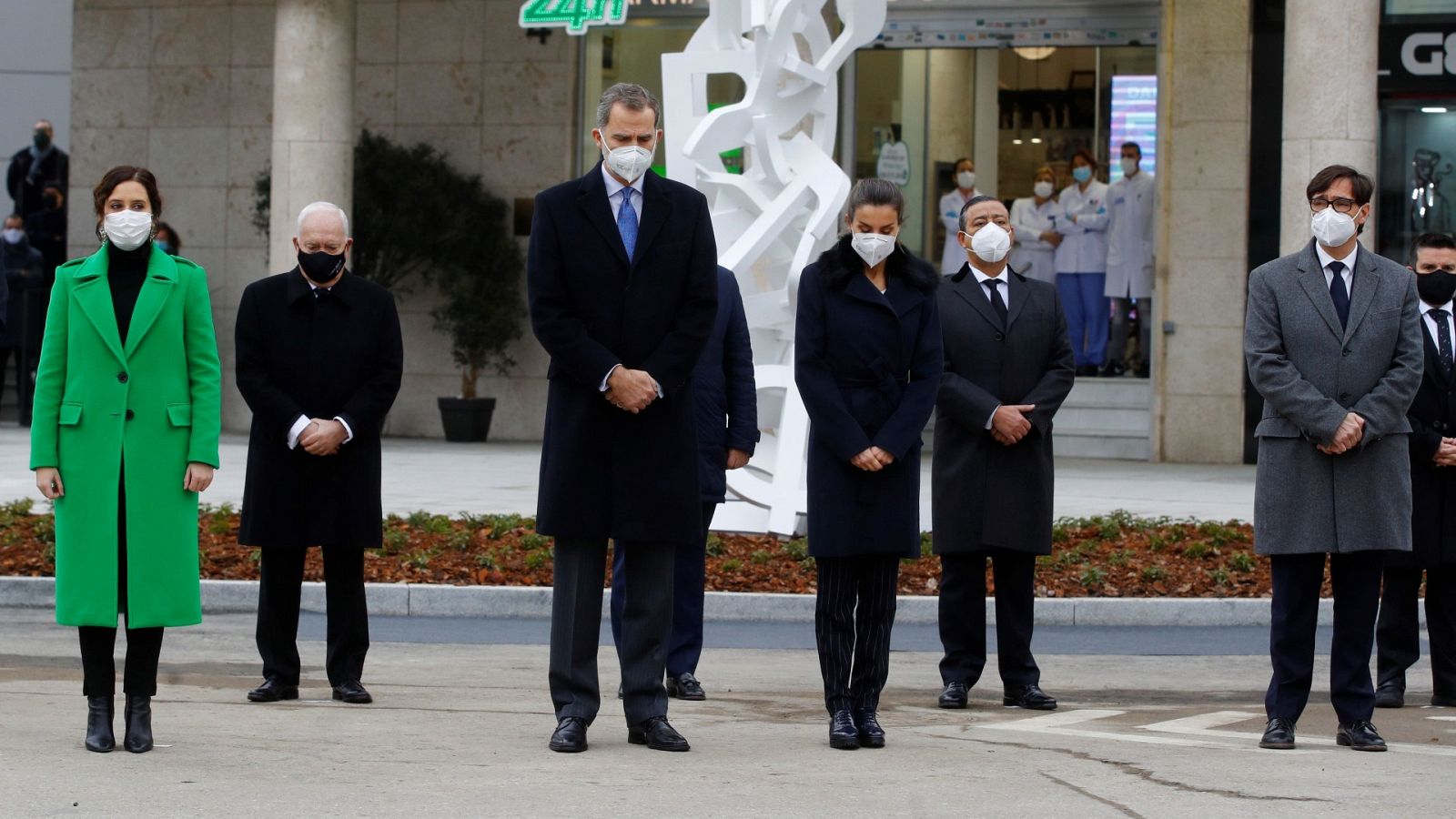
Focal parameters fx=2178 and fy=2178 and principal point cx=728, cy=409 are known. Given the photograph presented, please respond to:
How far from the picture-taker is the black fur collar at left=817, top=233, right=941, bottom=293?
781cm

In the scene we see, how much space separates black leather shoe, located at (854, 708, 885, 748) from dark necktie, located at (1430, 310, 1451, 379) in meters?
3.25

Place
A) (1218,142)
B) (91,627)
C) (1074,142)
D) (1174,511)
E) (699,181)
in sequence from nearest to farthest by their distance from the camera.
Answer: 1. (91,627)
2. (699,181)
3. (1174,511)
4. (1218,142)
5. (1074,142)

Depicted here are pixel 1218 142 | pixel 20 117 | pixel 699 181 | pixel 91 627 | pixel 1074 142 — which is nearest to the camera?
pixel 91 627

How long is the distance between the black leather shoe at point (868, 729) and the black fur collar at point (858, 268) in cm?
152

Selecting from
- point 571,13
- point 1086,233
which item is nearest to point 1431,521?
point 571,13

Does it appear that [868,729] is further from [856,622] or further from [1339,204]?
[1339,204]

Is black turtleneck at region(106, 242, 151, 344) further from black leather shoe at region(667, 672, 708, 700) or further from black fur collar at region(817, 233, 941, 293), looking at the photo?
black leather shoe at region(667, 672, 708, 700)

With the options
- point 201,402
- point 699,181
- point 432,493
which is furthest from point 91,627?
point 432,493

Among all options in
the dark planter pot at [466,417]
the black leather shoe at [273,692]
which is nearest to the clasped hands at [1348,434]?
the black leather shoe at [273,692]

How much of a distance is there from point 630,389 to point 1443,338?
393 cm

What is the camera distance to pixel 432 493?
679 inches

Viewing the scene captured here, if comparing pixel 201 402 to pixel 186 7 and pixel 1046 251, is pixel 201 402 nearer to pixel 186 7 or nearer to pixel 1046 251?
pixel 1046 251

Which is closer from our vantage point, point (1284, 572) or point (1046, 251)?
point (1284, 572)

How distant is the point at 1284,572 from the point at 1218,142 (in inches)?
594
